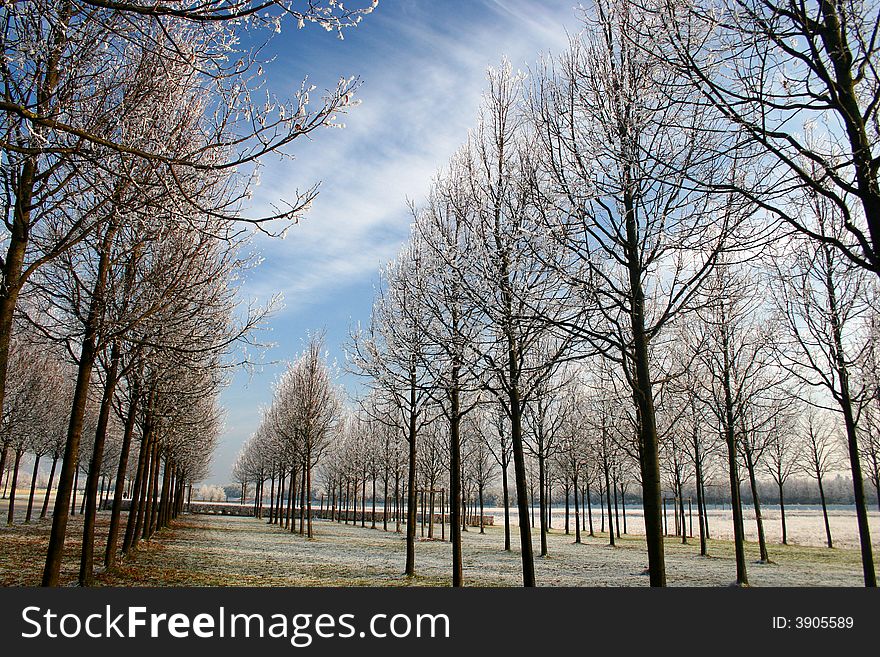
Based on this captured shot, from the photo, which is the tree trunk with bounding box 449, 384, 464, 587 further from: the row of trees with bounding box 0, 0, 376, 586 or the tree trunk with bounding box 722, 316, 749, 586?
the tree trunk with bounding box 722, 316, 749, 586

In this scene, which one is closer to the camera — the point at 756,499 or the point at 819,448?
the point at 756,499

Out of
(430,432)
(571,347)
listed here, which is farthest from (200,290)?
(430,432)

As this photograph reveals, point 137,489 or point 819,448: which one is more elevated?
point 819,448

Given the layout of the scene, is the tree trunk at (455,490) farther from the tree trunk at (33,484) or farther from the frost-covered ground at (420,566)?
the tree trunk at (33,484)

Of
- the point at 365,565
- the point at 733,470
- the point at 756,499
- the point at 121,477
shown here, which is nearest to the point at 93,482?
the point at 121,477

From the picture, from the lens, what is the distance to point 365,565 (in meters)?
15.3

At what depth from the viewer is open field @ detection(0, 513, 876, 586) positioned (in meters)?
11.7

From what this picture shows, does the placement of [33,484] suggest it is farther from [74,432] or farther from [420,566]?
[74,432]

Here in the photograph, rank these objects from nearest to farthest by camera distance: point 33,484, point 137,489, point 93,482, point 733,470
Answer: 1. point 93,482
2. point 733,470
3. point 137,489
4. point 33,484

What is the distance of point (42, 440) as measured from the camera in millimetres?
27109

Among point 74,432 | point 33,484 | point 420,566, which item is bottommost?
point 420,566

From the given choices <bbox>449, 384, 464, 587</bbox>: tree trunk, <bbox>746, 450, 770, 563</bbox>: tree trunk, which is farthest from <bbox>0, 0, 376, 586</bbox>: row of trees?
<bbox>746, 450, 770, 563</bbox>: tree trunk

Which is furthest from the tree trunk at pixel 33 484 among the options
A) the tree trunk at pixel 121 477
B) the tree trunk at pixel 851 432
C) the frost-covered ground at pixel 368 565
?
the tree trunk at pixel 851 432

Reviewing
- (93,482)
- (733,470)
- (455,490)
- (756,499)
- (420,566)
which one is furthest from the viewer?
A: (756,499)
